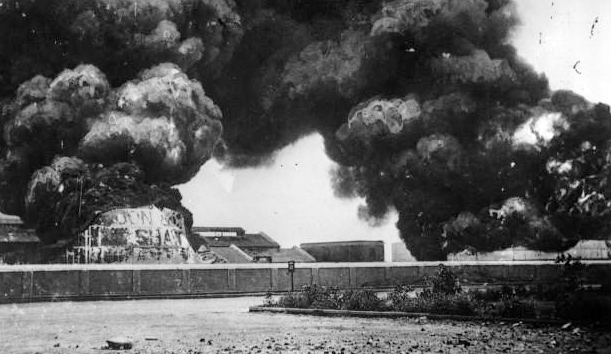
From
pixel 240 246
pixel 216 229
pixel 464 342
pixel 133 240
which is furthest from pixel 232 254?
pixel 464 342

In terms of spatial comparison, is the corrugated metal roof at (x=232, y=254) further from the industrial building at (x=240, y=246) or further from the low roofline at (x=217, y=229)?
the low roofline at (x=217, y=229)

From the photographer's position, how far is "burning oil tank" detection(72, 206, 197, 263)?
48.1m

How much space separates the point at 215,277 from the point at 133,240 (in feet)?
33.9

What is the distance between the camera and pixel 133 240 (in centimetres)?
4928

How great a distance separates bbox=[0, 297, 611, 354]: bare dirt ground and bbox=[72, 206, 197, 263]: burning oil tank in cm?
2404

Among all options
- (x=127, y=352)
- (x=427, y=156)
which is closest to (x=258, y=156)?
(x=427, y=156)

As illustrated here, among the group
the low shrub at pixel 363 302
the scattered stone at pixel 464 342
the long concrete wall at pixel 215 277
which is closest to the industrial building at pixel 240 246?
the long concrete wall at pixel 215 277

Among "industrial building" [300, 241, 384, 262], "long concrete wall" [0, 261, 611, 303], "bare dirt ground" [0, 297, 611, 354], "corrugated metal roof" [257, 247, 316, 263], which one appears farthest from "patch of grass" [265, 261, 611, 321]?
"corrugated metal roof" [257, 247, 316, 263]

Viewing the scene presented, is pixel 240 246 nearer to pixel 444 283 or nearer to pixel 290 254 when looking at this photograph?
pixel 290 254

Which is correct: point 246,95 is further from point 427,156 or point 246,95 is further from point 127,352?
point 127,352

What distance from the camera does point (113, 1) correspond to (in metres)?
50.5

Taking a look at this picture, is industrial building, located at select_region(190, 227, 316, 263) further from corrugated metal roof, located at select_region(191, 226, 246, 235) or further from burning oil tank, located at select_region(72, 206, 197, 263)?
burning oil tank, located at select_region(72, 206, 197, 263)

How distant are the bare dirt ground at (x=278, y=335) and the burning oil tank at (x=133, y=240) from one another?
24.0 m

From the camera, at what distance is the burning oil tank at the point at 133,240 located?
48.1 m
